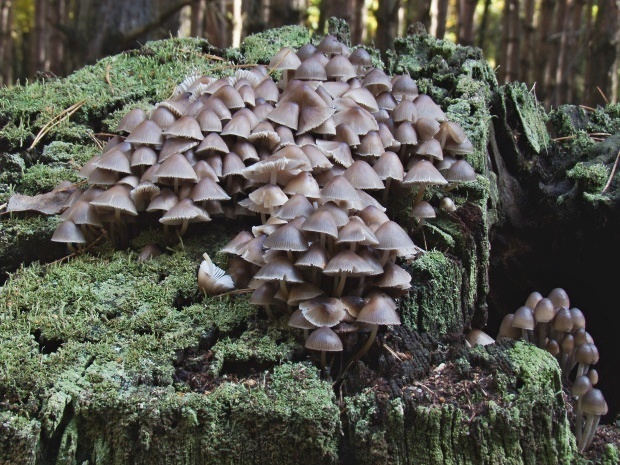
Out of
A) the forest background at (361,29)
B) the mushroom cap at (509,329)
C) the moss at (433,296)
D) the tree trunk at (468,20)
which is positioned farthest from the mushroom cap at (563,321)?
the tree trunk at (468,20)

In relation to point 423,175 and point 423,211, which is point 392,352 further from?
point 423,175

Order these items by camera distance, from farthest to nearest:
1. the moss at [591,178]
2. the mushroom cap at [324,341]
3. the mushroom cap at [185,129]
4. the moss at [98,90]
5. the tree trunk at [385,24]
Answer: the tree trunk at [385,24] → the moss at [98,90] → the moss at [591,178] → the mushroom cap at [185,129] → the mushroom cap at [324,341]

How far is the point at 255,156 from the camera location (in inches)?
131

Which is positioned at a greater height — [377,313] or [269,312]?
[377,313]

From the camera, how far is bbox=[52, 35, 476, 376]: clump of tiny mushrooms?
8.85ft

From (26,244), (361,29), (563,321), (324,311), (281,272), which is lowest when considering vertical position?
(563,321)

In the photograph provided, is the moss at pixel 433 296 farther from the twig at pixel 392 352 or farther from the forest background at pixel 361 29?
the forest background at pixel 361 29

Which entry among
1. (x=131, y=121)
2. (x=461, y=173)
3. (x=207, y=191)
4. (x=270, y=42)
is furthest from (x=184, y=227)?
(x=270, y=42)

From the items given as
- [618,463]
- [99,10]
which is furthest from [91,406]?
[99,10]

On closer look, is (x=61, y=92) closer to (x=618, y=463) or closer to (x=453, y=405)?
(x=453, y=405)

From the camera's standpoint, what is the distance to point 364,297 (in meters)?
2.81

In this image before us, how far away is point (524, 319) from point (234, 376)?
1716 mm

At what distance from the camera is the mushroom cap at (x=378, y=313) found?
2.60 meters

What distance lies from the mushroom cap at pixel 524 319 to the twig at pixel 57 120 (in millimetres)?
3243
